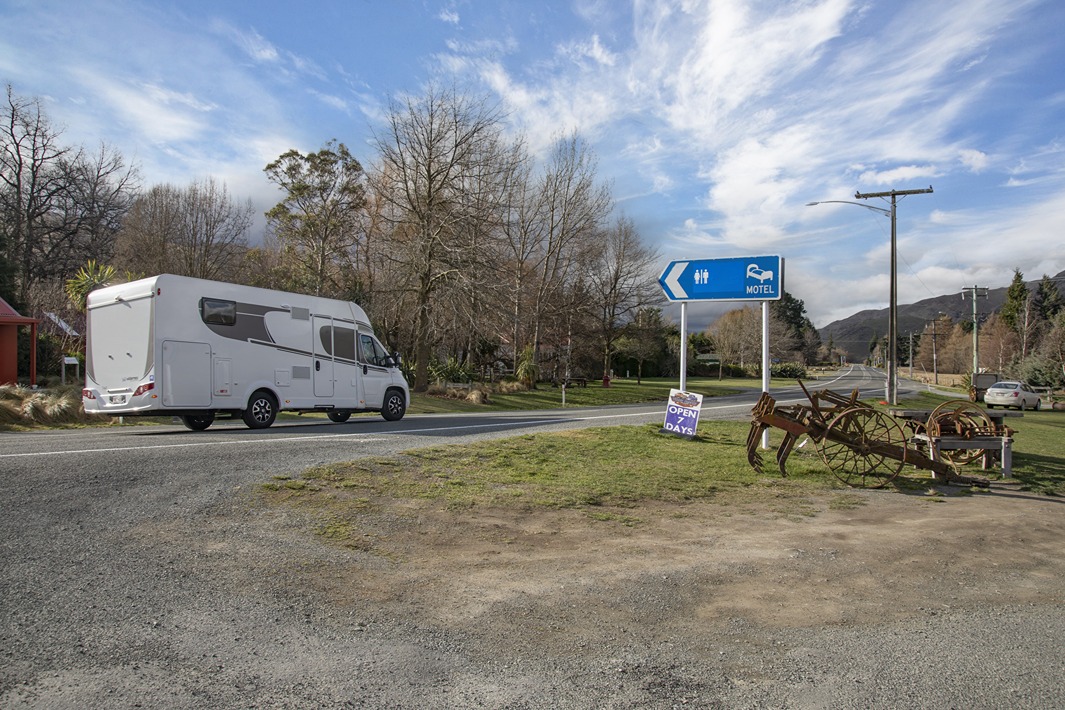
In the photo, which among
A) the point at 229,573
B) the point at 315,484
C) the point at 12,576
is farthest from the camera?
the point at 315,484

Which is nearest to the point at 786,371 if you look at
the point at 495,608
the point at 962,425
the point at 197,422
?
the point at 962,425

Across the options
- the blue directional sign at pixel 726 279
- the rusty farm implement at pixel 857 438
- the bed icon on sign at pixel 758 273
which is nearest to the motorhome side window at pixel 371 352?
the blue directional sign at pixel 726 279

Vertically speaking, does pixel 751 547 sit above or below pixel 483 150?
below

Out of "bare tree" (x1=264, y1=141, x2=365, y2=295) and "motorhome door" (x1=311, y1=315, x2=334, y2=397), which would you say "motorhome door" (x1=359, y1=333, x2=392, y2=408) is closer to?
"motorhome door" (x1=311, y1=315, x2=334, y2=397)

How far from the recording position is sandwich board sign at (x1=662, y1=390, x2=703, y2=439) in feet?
42.9

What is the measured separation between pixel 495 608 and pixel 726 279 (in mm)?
9450

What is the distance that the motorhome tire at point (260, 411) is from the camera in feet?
48.3

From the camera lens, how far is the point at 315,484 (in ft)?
25.3

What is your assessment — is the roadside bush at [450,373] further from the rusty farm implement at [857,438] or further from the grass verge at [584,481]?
the rusty farm implement at [857,438]

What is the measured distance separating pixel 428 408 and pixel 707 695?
24247 millimetres

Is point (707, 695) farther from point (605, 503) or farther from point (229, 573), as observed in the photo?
point (605, 503)

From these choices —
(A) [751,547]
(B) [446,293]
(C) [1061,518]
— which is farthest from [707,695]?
(B) [446,293]

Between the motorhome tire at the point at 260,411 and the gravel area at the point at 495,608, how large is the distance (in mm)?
6997

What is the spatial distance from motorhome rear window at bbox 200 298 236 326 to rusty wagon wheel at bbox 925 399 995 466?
13.2m
